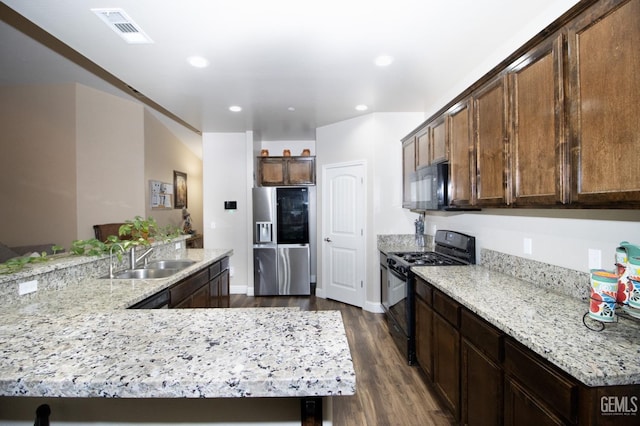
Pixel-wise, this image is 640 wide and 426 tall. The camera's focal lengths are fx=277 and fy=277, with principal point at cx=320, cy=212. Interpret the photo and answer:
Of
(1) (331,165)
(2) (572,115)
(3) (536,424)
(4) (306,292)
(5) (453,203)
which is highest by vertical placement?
(1) (331,165)

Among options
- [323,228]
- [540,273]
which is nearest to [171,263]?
[323,228]

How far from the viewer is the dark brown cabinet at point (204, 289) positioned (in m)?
2.21

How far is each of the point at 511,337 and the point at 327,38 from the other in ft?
7.26

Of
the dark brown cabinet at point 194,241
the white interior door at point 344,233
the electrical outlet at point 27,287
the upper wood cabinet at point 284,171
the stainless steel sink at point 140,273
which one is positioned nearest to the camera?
the electrical outlet at point 27,287

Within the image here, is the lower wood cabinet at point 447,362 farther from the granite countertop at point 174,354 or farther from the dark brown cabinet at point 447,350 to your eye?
the granite countertop at point 174,354

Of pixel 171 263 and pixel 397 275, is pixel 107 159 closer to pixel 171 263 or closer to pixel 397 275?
pixel 171 263

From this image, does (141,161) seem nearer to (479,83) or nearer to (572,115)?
(479,83)

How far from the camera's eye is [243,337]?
1.01 metres

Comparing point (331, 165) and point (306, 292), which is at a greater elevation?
point (331, 165)

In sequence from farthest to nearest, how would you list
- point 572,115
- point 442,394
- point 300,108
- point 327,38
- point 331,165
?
point 331,165
point 300,108
point 327,38
point 442,394
point 572,115

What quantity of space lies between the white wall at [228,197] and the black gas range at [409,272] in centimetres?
270

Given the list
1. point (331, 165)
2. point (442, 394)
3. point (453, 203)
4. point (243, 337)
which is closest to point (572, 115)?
point (453, 203)

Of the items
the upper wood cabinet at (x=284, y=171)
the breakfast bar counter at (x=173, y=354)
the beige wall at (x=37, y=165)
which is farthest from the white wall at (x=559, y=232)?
the beige wall at (x=37, y=165)

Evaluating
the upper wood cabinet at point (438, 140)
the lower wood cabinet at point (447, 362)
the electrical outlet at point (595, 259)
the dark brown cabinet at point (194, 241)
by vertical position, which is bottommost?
the lower wood cabinet at point (447, 362)
